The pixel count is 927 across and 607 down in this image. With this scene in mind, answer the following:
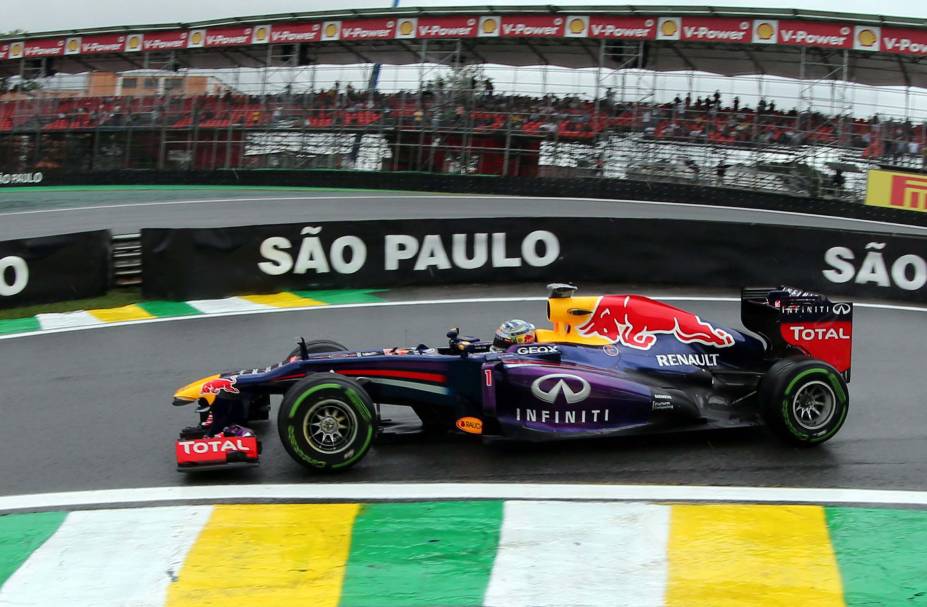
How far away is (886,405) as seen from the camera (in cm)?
849

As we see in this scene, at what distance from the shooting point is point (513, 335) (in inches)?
297

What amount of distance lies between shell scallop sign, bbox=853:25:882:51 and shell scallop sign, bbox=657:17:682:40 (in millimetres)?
4609

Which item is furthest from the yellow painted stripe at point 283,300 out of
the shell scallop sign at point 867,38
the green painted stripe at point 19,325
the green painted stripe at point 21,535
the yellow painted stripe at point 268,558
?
the shell scallop sign at point 867,38

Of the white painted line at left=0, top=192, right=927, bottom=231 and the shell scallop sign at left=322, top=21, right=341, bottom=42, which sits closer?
the white painted line at left=0, top=192, right=927, bottom=231

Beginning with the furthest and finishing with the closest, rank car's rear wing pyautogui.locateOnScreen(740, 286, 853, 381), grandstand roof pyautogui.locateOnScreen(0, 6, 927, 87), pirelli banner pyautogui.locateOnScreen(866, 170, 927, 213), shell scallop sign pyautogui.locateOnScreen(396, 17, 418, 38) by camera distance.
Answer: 1. shell scallop sign pyautogui.locateOnScreen(396, 17, 418, 38)
2. grandstand roof pyautogui.locateOnScreen(0, 6, 927, 87)
3. pirelli banner pyautogui.locateOnScreen(866, 170, 927, 213)
4. car's rear wing pyautogui.locateOnScreen(740, 286, 853, 381)

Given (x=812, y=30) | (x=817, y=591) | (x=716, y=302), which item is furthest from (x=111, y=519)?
(x=812, y=30)

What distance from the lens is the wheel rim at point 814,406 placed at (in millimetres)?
7156

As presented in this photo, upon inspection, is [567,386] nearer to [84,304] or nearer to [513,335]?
[513,335]

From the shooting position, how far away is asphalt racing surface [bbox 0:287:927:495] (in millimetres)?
6910

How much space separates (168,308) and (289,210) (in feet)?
38.4

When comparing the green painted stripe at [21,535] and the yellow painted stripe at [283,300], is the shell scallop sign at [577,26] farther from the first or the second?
the green painted stripe at [21,535]

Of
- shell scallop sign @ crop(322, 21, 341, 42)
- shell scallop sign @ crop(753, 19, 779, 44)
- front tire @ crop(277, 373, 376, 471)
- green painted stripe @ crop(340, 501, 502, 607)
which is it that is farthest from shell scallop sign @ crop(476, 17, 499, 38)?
green painted stripe @ crop(340, 501, 502, 607)

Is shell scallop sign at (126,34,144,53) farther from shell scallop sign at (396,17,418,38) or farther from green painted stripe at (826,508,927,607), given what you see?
green painted stripe at (826,508,927,607)

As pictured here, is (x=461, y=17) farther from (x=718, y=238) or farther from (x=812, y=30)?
(x=718, y=238)
